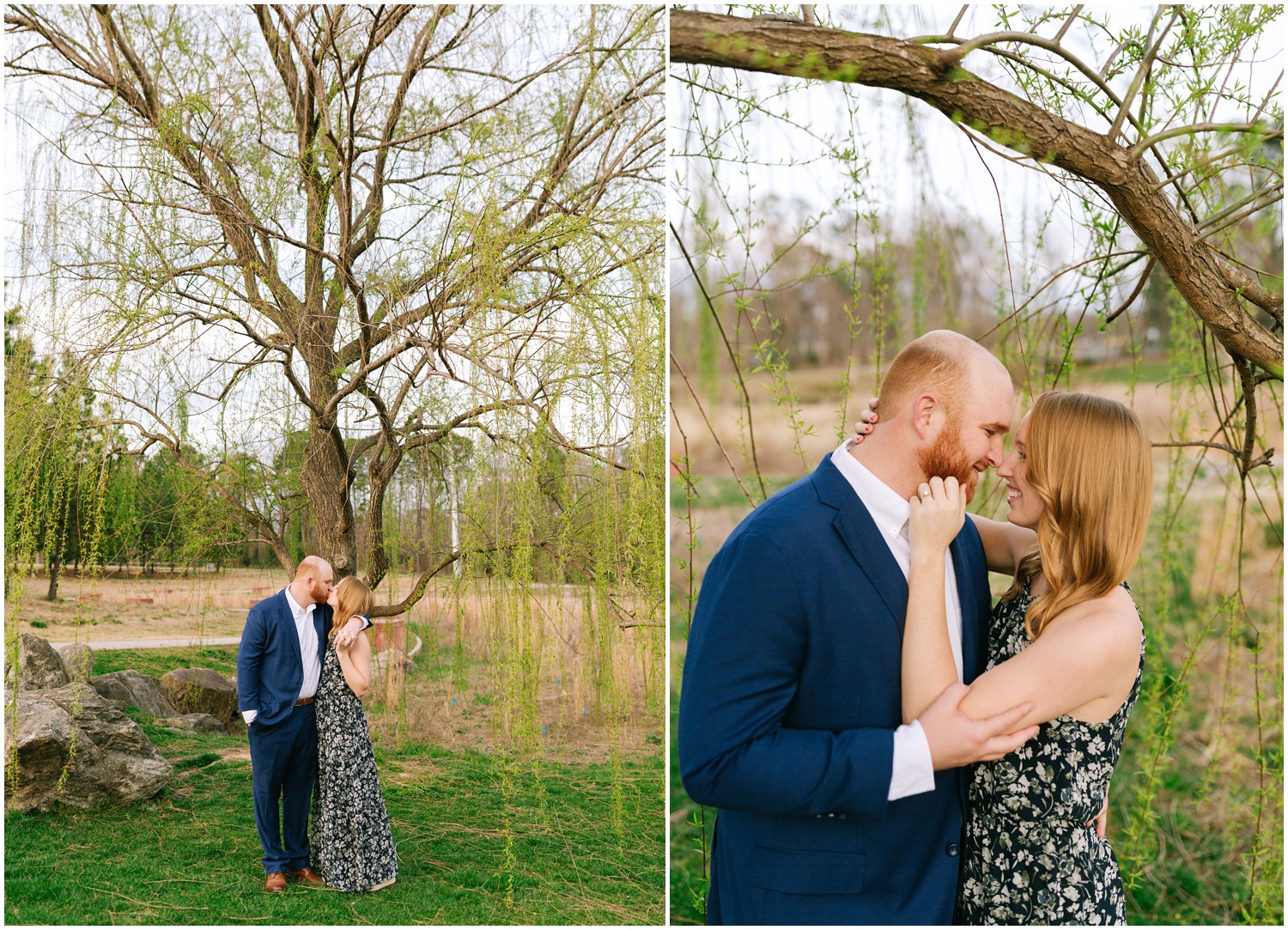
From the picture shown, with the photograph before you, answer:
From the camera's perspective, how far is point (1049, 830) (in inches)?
58.3

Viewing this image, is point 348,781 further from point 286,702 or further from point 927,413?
point 927,413

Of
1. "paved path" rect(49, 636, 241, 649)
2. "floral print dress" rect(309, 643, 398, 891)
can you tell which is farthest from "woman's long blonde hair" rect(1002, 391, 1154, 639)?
"paved path" rect(49, 636, 241, 649)

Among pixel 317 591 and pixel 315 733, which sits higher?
pixel 317 591

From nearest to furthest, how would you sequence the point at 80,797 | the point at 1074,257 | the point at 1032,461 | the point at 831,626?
the point at 831,626
the point at 1032,461
the point at 1074,257
the point at 80,797

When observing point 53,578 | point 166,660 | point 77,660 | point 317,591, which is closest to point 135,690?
point 166,660

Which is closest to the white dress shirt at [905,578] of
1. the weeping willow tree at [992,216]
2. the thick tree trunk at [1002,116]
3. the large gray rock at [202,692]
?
the weeping willow tree at [992,216]

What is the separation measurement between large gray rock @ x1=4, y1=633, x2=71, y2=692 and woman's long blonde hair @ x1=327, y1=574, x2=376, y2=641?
953 millimetres

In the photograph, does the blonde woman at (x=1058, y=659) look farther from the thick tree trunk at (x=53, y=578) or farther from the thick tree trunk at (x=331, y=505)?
the thick tree trunk at (x=53, y=578)

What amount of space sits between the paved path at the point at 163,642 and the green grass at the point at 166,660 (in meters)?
0.01

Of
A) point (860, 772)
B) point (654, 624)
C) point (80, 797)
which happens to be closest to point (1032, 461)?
point (860, 772)

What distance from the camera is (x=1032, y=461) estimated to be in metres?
1.54

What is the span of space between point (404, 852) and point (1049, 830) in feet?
7.60

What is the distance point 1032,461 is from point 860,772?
24.5 inches

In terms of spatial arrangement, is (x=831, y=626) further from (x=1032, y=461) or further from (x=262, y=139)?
(x=262, y=139)
